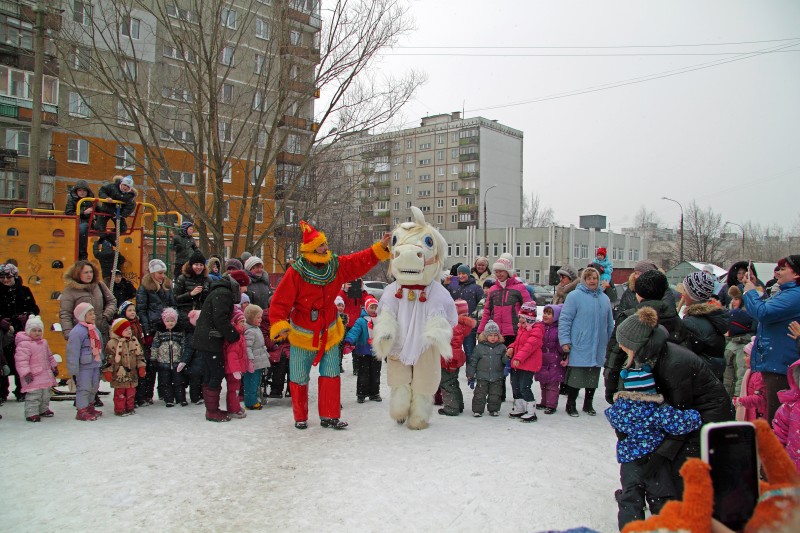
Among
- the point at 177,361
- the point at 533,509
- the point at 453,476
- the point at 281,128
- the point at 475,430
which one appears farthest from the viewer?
the point at 281,128

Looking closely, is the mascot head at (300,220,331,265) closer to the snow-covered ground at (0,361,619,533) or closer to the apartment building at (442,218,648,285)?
the snow-covered ground at (0,361,619,533)

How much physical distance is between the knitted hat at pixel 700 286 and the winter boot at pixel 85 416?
6.34 m

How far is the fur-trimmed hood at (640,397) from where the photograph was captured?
3.46 metres

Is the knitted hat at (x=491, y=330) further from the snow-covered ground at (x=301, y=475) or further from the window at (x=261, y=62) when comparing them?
the window at (x=261, y=62)

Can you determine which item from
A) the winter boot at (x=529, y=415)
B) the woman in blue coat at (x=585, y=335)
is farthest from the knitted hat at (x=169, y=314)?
the woman in blue coat at (x=585, y=335)

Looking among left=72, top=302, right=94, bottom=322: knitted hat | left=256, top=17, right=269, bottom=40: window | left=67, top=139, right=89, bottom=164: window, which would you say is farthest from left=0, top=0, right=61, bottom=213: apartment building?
left=72, top=302, right=94, bottom=322: knitted hat

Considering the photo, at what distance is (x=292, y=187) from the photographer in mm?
15875

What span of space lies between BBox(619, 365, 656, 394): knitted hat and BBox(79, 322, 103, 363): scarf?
5.78 metres

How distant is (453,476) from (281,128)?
1428 cm

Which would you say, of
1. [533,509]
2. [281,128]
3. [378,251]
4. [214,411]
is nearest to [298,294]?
[378,251]

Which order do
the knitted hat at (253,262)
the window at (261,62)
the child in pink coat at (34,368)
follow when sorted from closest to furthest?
1. the child in pink coat at (34,368)
2. the knitted hat at (253,262)
3. the window at (261,62)

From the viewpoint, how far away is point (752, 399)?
5000mm

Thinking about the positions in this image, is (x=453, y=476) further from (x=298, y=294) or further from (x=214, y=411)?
(x=214, y=411)

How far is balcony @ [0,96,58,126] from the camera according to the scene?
2966 cm
